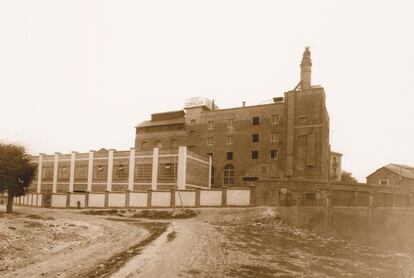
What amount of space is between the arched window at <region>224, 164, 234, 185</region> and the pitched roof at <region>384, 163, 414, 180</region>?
23615 mm

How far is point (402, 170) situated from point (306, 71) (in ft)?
71.9

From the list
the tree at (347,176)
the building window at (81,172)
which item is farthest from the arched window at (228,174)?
the tree at (347,176)

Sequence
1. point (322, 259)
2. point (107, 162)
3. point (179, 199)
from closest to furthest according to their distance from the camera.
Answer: point (322, 259), point (179, 199), point (107, 162)

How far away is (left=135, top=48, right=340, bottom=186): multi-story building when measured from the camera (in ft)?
155

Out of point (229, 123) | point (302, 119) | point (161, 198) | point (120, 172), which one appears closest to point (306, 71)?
point (302, 119)

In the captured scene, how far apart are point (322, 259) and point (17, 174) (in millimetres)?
31099

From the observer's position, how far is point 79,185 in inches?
1983

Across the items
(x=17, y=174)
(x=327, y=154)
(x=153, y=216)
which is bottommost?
(x=153, y=216)

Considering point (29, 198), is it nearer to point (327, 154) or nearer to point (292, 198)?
point (292, 198)

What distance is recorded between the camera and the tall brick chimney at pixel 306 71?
164 feet

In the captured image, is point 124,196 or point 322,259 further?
point 124,196

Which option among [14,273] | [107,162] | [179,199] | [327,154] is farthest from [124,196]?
[14,273]

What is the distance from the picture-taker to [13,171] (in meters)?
37.4

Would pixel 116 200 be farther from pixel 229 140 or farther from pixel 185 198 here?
pixel 229 140
